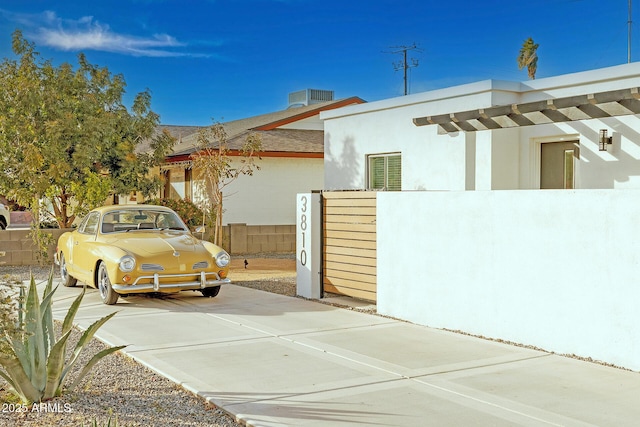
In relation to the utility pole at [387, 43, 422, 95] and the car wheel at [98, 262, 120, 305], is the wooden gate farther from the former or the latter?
the utility pole at [387, 43, 422, 95]

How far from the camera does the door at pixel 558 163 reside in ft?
39.9

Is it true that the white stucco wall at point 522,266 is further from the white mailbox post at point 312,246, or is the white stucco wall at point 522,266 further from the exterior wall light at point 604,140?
the exterior wall light at point 604,140

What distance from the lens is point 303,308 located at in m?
10.1

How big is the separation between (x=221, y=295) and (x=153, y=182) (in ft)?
→ 28.4

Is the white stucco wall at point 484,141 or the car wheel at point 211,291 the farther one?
the white stucco wall at point 484,141

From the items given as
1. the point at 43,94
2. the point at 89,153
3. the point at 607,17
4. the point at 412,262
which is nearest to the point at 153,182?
the point at 89,153

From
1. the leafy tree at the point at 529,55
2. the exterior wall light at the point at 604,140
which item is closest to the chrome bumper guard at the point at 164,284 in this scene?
the exterior wall light at the point at 604,140

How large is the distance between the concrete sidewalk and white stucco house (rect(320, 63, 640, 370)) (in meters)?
0.37

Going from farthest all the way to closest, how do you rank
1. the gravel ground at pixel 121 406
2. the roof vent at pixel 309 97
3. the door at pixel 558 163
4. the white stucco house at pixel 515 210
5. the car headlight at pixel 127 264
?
the roof vent at pixel 309 97 < the door at pixel 558 163 < the car headlight at pixel 127 264 < the white stucco house at pixel 515 210 < the gravel ground at pixel 121 406

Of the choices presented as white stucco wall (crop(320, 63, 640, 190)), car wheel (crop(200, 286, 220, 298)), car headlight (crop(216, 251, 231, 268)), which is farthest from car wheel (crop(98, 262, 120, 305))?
white stucco wall (crop(320, 63, 640, 190))

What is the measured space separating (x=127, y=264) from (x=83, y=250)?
5.30 ft

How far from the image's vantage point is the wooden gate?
33.0ft

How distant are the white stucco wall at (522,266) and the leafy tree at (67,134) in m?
9.53

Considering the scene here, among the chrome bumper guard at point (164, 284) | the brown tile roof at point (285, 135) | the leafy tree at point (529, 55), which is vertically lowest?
the chrome bumper guard at point (164, 284)
